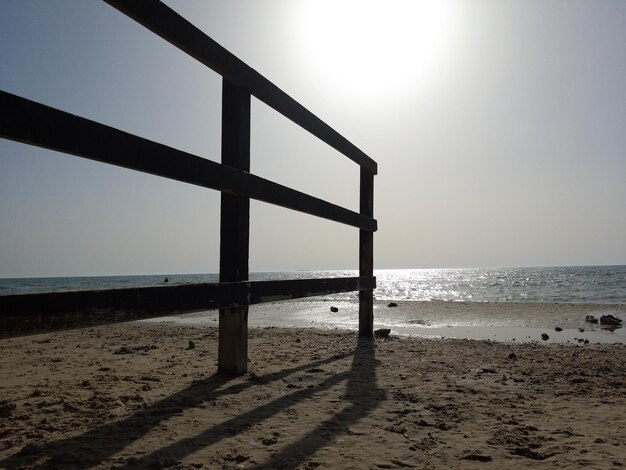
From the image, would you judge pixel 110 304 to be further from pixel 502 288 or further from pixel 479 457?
pixel 502 288

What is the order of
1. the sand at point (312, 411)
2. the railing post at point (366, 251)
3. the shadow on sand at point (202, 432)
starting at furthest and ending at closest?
the railing post at point (366, 251)
the sand at point (312, 411)
the shadow on sand at point (202, 432)

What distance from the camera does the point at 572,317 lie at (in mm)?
13703

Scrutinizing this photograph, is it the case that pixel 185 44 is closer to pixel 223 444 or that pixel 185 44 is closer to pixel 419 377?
pixel 223 444

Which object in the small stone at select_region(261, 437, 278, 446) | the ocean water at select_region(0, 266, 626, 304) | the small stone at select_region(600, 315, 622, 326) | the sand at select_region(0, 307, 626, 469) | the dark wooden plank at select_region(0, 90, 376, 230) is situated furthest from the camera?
the ocean water at select_region(0, 266, 626, 304)

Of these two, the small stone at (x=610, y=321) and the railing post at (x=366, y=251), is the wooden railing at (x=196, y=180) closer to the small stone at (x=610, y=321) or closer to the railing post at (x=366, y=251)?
the railing post at (x=366, y=251)

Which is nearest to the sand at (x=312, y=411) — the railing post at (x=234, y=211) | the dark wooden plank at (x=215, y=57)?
the railing post at (x=234, y=211)

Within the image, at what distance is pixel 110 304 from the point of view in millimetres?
2117

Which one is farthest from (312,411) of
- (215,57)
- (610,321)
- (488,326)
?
(610,321)

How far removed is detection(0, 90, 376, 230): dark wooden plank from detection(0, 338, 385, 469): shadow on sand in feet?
4.65

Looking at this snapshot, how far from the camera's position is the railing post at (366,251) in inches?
252

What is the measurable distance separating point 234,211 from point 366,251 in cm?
326

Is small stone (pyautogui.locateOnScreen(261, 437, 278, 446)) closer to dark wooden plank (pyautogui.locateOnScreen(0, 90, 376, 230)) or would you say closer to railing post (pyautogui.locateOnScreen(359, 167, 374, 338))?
dark wooden plank (pyautogui.locateOnScreen(0, 90, 376, 230))

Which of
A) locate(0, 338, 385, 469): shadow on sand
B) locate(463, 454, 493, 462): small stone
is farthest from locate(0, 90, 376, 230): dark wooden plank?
locate(463, 454, 493, 462): small stone

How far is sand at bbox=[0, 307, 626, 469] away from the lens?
2242 millimetres
